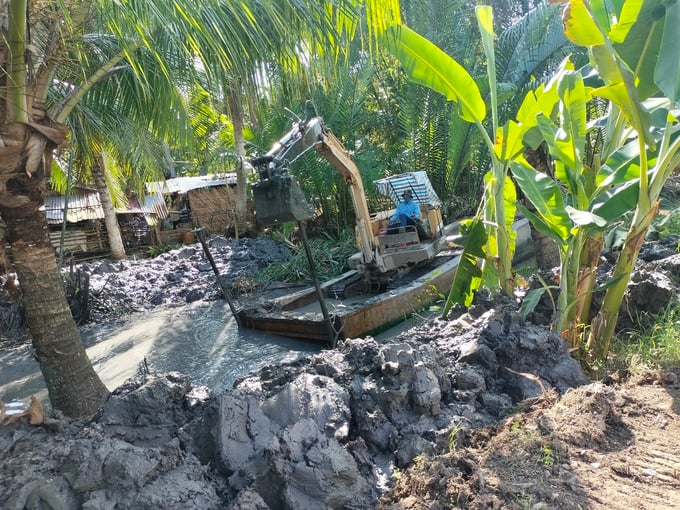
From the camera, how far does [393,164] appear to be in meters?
15.4

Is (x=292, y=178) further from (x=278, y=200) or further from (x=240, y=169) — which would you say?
(x=240, y=169)

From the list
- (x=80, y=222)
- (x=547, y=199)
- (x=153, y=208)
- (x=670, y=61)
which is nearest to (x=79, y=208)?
(x=80, y=222)

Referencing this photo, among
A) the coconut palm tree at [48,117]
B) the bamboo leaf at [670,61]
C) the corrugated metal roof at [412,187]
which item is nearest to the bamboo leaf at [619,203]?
the bamboo leaf at [670,61]

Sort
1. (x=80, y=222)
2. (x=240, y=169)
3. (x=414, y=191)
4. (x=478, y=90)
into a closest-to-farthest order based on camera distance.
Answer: (x=478, y=90)
(x=414, y=191)
(x=240, y=169)
(x=80, y=222)

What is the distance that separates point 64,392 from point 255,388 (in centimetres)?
170

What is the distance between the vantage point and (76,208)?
17.2 m

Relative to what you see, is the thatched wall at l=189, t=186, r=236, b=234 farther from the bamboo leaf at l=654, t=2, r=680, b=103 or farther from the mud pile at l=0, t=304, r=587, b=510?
the bamboo leaf at l=654, t=2, r=680, b=103

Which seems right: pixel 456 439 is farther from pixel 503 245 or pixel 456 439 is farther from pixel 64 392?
pixel 64 392

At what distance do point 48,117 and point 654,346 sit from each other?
17.0 feet

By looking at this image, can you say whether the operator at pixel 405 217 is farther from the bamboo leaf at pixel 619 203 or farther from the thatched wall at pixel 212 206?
the thatched wall at pixel 212 206

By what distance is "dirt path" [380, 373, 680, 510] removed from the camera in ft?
7.61

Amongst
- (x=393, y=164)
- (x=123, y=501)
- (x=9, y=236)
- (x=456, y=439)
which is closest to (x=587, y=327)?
A: (x=456, y=439)

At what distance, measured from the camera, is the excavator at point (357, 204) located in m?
4.91

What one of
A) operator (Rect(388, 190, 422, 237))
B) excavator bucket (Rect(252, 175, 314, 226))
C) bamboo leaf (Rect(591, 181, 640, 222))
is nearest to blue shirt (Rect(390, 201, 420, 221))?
operator (Rect(388, 190, 422, 237))
